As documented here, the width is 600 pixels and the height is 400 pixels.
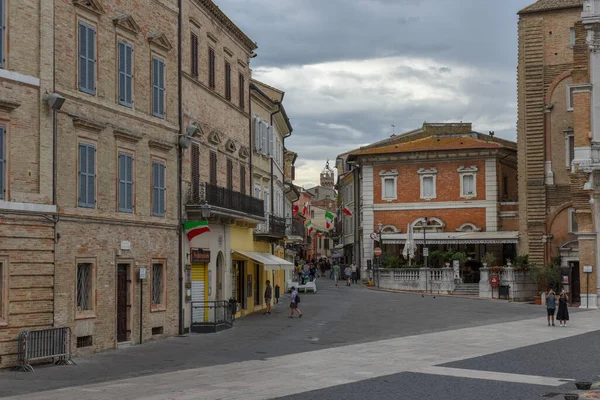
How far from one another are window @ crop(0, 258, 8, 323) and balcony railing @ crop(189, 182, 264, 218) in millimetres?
11172

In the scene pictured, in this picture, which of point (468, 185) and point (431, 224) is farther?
point (431, 224)

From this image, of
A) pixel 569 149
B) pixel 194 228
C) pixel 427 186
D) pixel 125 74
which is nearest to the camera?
pixel 125 74

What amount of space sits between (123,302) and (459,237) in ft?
134

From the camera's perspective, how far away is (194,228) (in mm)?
32344

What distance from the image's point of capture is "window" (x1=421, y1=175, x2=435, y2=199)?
229 feet

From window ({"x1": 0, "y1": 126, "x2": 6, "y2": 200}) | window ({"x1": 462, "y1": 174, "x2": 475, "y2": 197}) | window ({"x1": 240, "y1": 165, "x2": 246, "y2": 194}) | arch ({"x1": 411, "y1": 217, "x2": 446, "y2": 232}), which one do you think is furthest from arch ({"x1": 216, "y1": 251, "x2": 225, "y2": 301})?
window ({"x1": 462, "y1": 174, "x2": 475, "y2": 197})

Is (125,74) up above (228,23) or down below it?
below

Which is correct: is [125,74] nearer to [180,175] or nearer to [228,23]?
[180,175]

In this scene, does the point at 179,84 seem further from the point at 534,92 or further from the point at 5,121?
the point at 534,92

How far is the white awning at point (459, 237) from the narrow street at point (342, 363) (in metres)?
24.0

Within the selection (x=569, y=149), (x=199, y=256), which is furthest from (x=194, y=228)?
(x=569, y=149)

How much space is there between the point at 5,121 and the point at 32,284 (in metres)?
4.06

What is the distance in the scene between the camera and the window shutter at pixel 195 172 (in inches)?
1319

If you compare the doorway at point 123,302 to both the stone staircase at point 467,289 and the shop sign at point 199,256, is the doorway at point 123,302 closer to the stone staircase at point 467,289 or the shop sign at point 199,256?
the shop sign at point 199,256
